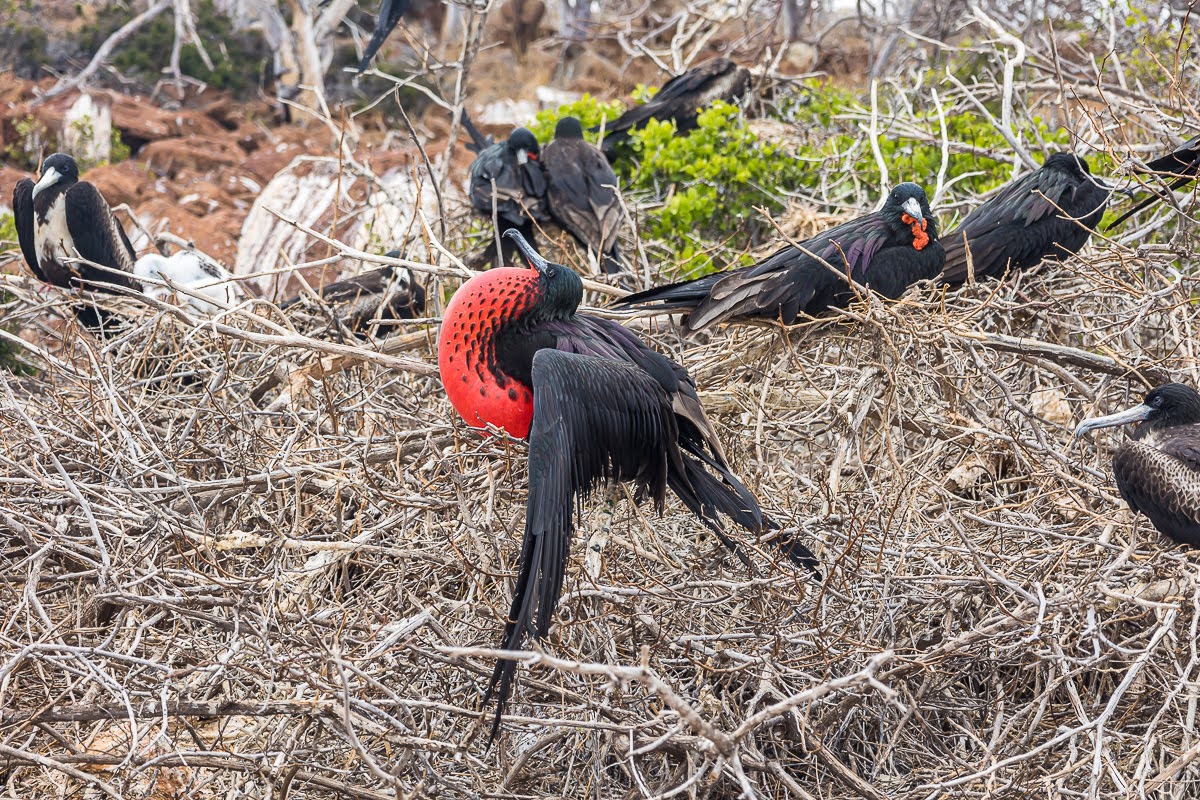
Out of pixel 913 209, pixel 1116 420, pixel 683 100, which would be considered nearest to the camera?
pixel 1116 420

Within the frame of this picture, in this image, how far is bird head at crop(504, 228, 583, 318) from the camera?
9.57 feet

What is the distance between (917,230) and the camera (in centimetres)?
347

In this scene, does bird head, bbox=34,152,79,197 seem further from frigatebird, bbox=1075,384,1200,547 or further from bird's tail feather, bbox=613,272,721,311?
frigatebird, bbox=1075,384,1200,547

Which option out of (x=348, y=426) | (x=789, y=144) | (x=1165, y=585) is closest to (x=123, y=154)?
(x=789, y=144)

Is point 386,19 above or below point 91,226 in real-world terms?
above

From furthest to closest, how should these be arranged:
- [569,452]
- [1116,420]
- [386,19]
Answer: [386,19] < [1116,420] < [569,452]

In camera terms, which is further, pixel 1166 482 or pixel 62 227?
pixel 62 227

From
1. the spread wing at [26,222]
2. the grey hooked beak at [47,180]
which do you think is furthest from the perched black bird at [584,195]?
the spread wing at [26,222]

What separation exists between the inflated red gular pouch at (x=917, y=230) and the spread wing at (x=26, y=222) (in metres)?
3.37

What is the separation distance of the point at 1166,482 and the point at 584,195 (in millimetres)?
2666

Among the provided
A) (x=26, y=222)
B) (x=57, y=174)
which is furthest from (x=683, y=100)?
(x=26, y=222)

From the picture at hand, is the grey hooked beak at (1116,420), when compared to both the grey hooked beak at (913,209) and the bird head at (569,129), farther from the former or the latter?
the bird head at (569,129)

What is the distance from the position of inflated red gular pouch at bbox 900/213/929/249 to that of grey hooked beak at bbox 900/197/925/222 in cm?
1

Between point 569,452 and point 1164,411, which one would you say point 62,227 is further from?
point 1164,411
